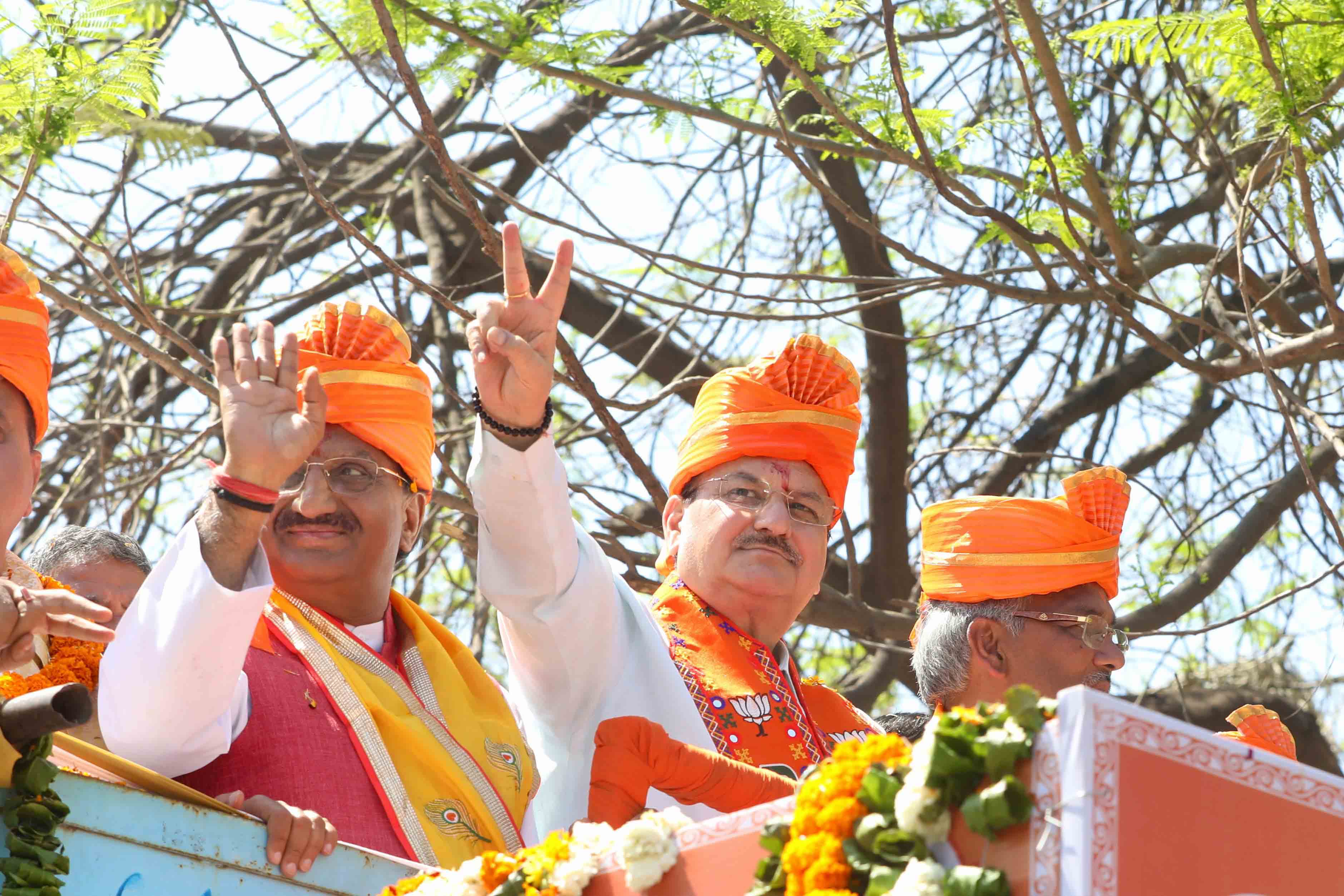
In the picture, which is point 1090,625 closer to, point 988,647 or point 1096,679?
point 1096,679

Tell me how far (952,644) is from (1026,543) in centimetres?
33

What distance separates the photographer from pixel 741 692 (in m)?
4.14

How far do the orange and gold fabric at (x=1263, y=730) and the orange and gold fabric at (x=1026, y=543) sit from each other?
1.47 feet

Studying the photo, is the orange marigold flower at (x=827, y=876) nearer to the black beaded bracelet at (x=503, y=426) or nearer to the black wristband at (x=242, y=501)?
the black wristband at (x=242, y=501)

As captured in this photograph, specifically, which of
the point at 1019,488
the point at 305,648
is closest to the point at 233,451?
the point at 305,648

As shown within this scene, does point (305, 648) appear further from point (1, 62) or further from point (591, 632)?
point (1, 62)

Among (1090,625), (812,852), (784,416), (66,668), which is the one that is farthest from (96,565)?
(812,852)

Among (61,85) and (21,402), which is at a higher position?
(61,85)

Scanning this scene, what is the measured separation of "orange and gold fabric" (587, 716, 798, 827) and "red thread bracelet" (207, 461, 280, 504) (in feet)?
2.31

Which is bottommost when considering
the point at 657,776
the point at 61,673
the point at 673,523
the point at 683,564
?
the point at 657,776

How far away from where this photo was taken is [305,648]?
12.1 ft

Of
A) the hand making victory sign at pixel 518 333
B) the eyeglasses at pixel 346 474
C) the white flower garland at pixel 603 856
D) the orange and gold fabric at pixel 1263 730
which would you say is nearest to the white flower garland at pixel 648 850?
the white flower garland at pixel 603 856

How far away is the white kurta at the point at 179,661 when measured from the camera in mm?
3104

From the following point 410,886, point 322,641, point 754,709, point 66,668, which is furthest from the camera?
point 754,709
